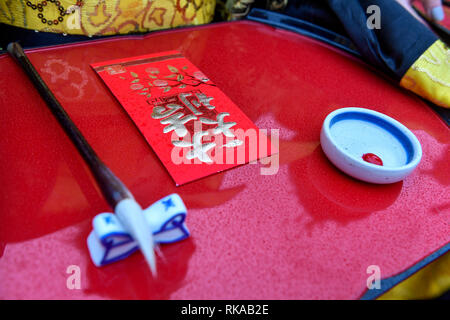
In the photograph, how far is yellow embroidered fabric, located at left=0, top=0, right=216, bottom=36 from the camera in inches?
32.4

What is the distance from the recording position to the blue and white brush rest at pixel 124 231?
415mm

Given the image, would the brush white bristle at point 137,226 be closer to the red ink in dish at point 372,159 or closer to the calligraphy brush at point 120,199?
the calligraphy brush at point 120,199

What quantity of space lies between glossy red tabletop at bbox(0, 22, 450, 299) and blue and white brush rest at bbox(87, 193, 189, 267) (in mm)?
18

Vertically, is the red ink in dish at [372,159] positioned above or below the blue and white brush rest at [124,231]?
above

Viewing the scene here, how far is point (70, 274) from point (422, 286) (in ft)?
1.99

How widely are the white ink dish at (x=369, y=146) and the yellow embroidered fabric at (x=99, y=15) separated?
0.61 meters

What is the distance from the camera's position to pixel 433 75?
81 centimetres

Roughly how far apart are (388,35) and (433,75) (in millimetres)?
163
